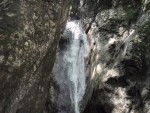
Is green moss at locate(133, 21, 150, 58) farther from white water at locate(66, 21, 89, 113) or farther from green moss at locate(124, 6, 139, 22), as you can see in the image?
white water at locate(66, 21, 89, 113)

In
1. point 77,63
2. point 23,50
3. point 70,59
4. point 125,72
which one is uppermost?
point 23,50

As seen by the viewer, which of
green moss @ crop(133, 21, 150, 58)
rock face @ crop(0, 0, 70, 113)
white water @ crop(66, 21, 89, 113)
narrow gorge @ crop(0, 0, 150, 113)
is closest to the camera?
rock face @ crop(0, 0, 70, 113)

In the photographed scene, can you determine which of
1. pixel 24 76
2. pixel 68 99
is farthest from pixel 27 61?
pixel 68 99

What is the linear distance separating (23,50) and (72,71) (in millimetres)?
8434

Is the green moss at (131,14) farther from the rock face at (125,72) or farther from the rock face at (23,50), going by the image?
the rock face at (23,50)

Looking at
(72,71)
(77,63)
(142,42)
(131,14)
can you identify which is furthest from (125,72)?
(77,63)

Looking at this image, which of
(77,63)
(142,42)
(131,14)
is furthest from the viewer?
(77,63)

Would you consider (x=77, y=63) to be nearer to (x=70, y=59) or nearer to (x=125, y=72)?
(x=70, y=59)

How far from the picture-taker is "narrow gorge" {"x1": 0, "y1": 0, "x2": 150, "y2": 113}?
15.1ft

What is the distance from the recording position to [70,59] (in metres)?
13.5

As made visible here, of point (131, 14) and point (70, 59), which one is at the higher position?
point (131, 14)

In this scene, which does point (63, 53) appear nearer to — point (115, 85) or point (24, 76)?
point (115, 85)

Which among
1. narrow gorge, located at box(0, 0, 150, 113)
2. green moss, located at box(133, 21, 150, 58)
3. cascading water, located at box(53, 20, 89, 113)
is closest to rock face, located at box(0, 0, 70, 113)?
narrow gorge, located at box(0, 0, 150, 113)

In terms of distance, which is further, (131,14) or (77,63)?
(77,63)
